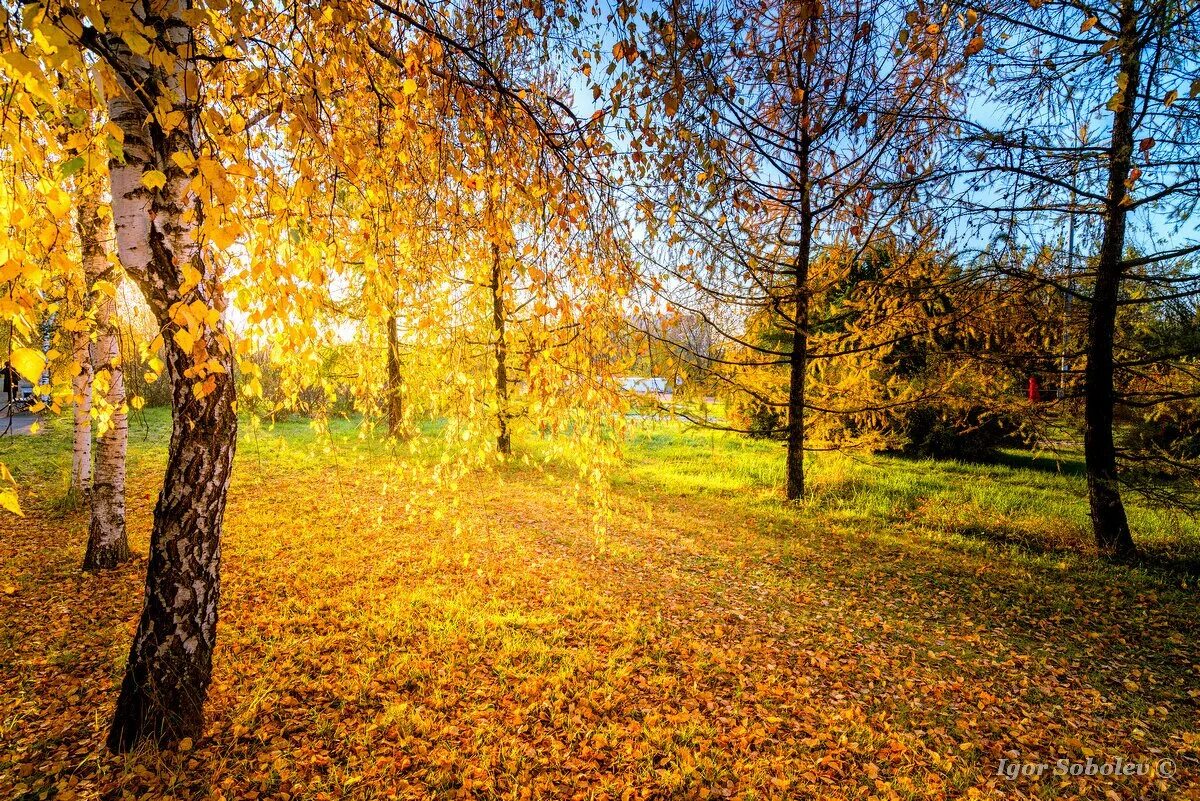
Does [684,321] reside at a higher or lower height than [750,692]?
higher

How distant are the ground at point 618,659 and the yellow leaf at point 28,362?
250cm

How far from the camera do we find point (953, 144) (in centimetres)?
543

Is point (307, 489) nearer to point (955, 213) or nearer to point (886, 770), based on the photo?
point (886, 770)

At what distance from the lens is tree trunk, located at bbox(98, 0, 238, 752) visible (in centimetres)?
260

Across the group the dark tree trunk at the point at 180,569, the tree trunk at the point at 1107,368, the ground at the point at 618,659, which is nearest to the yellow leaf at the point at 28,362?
the dark tree trunk at the point at 180,569

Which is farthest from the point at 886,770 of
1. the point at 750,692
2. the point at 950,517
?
the point at 950,517

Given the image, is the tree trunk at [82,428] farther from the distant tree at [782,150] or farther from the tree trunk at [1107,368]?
the tree trunk at [1107,368]

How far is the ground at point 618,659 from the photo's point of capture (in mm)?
2961

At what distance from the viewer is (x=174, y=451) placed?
2785 millimetres

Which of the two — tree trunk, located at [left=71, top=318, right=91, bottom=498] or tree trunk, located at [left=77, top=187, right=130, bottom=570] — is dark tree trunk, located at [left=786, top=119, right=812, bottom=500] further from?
tree trunk, located at [left=71, top=318, right=91, bottom=498]

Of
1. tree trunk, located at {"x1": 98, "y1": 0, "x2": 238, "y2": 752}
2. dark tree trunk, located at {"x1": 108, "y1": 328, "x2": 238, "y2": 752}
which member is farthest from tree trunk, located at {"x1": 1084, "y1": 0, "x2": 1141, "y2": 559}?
dark tree trunk, located at {"x1": 108, "y1": 328, "x2": 238, "y2": 752}

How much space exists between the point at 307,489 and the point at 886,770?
352 inches

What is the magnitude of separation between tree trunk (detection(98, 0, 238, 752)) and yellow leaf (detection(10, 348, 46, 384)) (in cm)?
145

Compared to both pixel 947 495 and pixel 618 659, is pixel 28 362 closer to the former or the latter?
pixel 618 659
